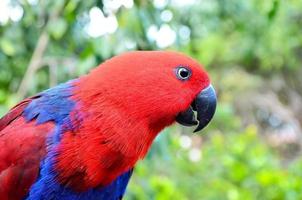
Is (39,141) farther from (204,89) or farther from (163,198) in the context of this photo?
(163,198)

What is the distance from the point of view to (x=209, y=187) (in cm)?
429

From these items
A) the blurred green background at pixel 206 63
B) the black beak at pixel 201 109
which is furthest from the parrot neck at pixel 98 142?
the blurred green background at pixel 206 63

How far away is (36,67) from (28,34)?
0.33 meters

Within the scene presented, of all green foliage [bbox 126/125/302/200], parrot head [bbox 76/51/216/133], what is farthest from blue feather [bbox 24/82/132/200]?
green foliage [bbox 126/125/302/200]

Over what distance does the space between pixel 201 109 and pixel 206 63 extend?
456cm

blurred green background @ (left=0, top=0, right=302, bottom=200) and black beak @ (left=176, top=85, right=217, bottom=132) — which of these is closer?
black beak @ (left=176, top=85, right=217, bottom=132)

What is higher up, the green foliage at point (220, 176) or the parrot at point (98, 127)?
the parrot at point (98, 127)

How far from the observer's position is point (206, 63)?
6586mm

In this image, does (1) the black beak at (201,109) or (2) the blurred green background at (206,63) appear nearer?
(1) the black beak at (201,109)

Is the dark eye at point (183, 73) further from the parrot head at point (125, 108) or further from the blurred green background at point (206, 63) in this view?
the blurred green background at point (206, 63)

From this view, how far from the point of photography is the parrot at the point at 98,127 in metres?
1.93

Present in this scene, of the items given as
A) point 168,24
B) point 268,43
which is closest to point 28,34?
point 168,24

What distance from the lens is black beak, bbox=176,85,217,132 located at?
2.05 meters

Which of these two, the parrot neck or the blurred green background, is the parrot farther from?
the blurred green background
